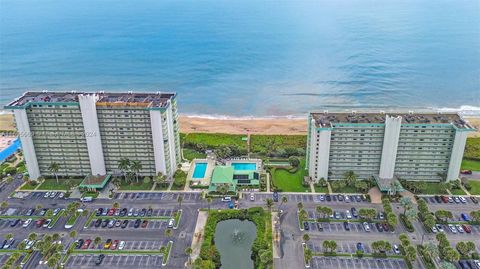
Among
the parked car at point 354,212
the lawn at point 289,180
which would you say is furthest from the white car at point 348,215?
the lawn at point 289,180

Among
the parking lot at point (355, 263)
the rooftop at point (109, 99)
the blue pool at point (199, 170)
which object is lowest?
the parking lot at point (355, 263)

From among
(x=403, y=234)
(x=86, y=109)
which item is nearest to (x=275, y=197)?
(x=403, y=234)

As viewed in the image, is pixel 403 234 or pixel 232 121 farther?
pixel 232 121

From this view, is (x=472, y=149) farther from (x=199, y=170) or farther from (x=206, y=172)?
(x=199, y=170)

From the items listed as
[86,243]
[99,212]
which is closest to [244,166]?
[99,212]

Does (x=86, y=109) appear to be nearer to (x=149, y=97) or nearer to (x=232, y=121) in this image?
(x=149, y=97)

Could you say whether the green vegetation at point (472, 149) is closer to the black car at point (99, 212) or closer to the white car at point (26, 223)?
the black car at point (99, 212)

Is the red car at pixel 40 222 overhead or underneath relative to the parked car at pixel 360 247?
overhead
